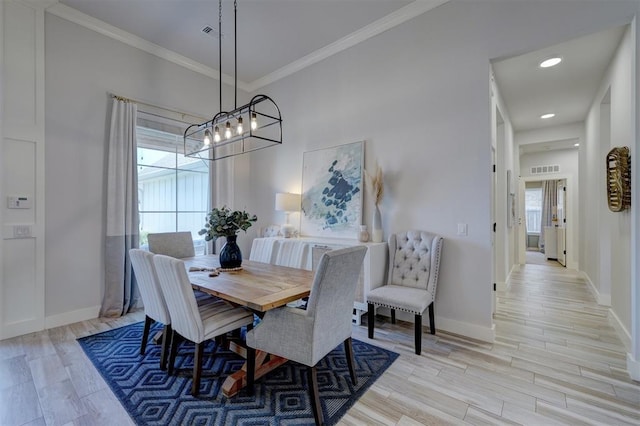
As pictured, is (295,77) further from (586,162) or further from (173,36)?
(586,162)

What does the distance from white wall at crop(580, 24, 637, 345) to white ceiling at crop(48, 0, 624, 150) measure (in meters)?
0.28

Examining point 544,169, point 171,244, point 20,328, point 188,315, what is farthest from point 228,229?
point 544,169

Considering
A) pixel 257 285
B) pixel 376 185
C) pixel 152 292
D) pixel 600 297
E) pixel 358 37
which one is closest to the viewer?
pixel 257 285

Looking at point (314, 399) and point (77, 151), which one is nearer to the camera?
point (314, 399)

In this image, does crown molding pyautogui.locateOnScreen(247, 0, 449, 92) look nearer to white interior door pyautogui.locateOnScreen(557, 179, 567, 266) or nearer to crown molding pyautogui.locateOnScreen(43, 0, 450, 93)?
crown molding pyautogui.locateOnScreen(43, 0, 450, 93)

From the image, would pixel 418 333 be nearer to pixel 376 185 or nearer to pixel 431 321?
pixel 431 321

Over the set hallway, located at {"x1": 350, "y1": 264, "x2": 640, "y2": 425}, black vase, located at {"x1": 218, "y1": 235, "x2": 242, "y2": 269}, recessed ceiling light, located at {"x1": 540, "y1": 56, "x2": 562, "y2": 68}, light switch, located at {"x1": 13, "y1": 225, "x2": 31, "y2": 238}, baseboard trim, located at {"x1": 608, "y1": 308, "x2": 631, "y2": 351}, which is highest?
recessed ceiling light, located at {"x1": 540, "y1": 56, "x2": 562, "y2": 68}

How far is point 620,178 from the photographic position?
2.43 metres

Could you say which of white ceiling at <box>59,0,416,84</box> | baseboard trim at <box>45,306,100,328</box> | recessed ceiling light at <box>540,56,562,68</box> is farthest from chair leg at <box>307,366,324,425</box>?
recessed ceiling light at <box>540,56,562,68</box>

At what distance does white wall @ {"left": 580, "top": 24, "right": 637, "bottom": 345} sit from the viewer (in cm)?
250

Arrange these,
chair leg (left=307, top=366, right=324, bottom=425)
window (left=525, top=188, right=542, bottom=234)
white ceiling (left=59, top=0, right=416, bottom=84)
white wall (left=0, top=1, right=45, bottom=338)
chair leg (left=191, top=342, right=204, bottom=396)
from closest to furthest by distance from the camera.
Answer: chair leg (left=307, top=366, right=324, bottom=425) < chair leg (left=191, top=342, right=204, bottom=396) < white wall (left=0, top=1, right=45, bottom=338) < white ceiling (left=59, top=0, right=416, bottom=84) < window (left=525, top=188, right=542, bottom=234)

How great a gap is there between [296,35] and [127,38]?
2.11 meters

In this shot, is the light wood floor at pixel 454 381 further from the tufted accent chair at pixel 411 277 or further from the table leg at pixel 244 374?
the table leg at pixel 244 374

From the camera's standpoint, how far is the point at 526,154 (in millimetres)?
7023
